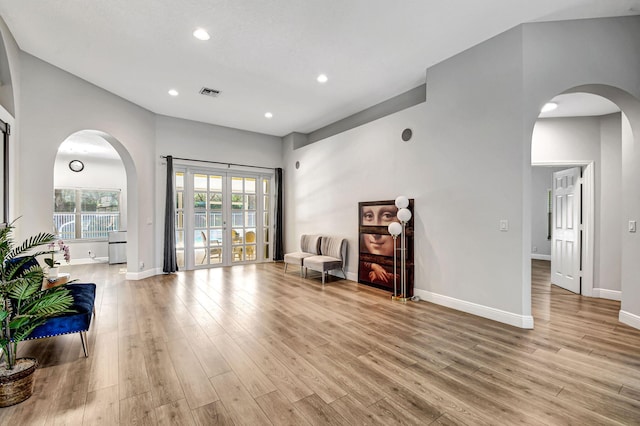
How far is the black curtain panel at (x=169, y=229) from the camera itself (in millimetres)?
5969

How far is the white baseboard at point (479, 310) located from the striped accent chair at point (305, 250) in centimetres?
228

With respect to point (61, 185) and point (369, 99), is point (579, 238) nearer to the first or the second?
point (369, 99)

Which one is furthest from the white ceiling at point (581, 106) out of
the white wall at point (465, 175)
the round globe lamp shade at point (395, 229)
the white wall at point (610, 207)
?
the round globe lamp shade at point (395, 229)

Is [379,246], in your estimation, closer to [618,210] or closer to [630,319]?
[630,319]

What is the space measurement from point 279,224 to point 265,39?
15.5 ft

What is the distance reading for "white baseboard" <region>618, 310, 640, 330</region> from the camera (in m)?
3.17

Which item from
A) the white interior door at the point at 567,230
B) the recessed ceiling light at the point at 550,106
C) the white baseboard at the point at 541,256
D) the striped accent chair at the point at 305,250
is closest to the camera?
the recessed ceiling light at the point at 550,106

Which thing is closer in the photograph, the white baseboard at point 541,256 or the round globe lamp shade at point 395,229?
the round globe lamp shade at point 395,229

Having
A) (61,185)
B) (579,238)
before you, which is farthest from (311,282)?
(61,185)

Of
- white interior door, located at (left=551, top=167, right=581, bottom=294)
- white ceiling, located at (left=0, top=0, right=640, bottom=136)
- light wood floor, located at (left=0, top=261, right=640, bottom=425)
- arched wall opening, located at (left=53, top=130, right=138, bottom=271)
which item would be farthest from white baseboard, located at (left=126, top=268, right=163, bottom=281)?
white interior door, located at (left=551, top=167, right=581, bottom=294)

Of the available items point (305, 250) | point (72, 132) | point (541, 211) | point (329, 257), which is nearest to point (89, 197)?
point (72, 132)

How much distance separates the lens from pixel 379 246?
4.84m

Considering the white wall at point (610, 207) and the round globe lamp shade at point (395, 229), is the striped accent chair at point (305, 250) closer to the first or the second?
the round globe lamp shade at point (395, 229)

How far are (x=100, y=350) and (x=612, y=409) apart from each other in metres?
3.99
